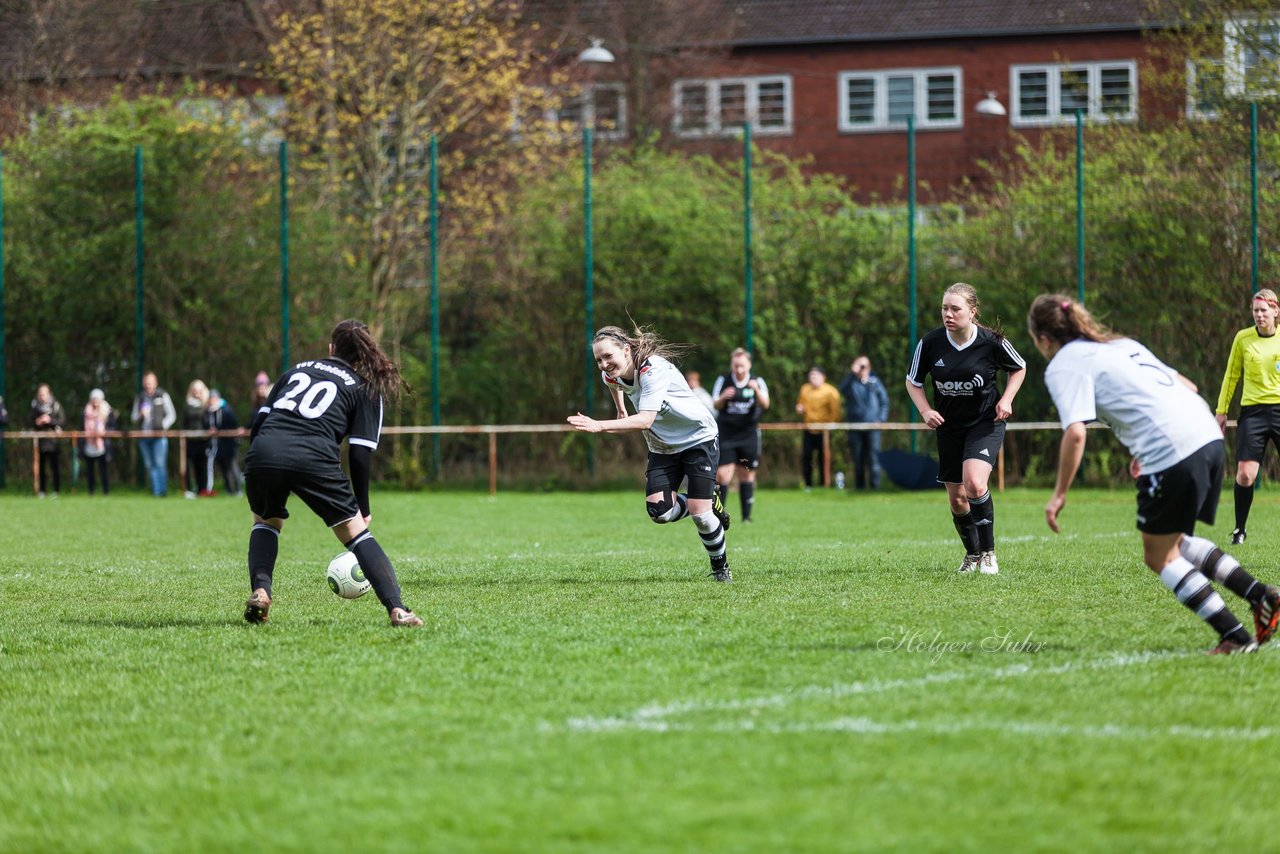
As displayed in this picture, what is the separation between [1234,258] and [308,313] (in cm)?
1473

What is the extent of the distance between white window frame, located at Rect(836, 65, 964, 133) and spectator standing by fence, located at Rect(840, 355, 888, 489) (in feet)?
42.2

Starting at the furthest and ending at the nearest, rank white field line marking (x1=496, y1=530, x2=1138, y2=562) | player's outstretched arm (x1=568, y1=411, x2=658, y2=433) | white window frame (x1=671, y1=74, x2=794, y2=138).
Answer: white window frame (x1=671, y1=74, x2=794, y2=138) → white field line marking (x1=496, y1=530, x2=1138, y2=562) → player's outstretched arm (x1=568, y1=411, x2=658, y2=433)

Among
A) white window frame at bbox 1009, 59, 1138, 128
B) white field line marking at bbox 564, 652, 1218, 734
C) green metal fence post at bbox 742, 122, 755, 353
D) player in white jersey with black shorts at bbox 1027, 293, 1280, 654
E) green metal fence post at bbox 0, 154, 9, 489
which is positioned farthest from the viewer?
white window frame at bbox 1009, 59, 1138, 128

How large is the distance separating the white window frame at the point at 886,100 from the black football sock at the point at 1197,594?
28898 mm

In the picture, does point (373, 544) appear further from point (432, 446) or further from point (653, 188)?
point (653, 188)

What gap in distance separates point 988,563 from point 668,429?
2.28 metres

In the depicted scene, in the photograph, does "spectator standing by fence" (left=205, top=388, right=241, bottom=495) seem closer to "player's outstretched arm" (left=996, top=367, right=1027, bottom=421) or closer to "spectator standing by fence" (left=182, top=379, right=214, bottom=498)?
"spectator standing by fence" (left=182, top=379, right=214, bottom=498)

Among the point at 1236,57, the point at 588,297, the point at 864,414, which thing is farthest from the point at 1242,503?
the point at 588,297

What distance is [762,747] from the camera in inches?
194

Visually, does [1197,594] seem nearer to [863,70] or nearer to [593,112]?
[593,112]

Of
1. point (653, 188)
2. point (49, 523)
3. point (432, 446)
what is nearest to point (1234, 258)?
point (653, 188)

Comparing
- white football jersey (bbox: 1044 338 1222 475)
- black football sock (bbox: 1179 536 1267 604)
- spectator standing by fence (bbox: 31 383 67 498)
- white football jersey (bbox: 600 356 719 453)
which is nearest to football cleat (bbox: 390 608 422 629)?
white football jersey (bbox: 600 356 719 453)

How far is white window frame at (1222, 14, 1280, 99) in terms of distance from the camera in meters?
23.1

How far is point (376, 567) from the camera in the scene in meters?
7.72
